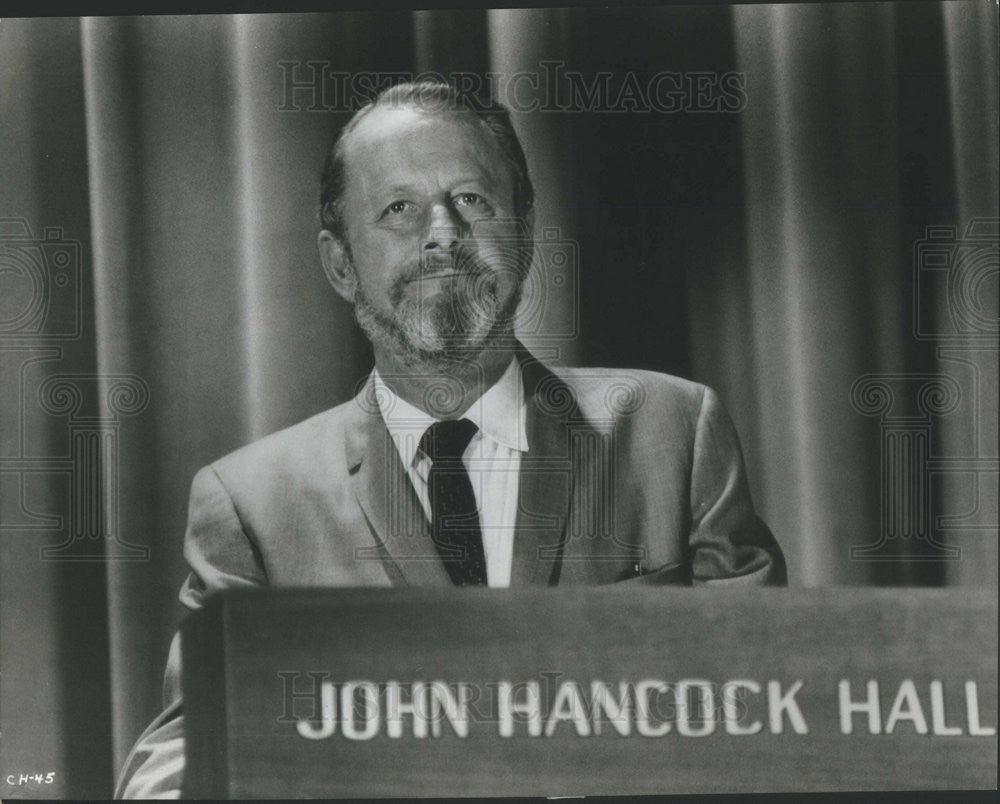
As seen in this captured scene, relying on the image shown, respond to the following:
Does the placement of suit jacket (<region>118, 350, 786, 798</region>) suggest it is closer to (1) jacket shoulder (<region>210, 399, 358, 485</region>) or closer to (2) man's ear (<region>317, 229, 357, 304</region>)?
(1) jacket shoulder (<region>210, 399, 358, 485</region>)

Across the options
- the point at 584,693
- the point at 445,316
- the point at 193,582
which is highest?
the point at 445,316

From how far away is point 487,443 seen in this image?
2.71 m

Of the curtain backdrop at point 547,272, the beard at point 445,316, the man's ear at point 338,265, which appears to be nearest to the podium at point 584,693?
the curtain backdrop at point 547,272

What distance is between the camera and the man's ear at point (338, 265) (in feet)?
8.89

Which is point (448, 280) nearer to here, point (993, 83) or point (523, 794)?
point (523, 794)

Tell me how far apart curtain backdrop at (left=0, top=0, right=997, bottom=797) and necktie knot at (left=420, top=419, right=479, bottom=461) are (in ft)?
0.70

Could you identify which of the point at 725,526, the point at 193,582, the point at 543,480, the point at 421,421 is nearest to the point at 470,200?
the point at 421,421

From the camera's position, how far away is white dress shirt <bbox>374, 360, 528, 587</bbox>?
106 inches

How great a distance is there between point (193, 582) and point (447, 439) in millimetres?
648

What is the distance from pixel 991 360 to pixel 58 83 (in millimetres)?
2197

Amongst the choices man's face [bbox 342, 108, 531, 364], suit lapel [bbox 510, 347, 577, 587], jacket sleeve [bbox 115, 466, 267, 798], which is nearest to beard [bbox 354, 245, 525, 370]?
man's face [bbox 342, 108, 531, 364]

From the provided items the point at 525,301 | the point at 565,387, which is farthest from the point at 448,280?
the point at 565,387

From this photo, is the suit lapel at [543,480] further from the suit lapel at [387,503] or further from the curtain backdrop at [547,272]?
the suit lapel at [387,503]

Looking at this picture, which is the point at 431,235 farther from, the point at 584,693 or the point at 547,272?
the point at 584,693
